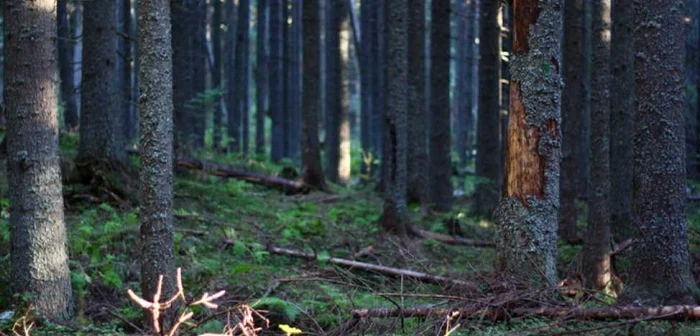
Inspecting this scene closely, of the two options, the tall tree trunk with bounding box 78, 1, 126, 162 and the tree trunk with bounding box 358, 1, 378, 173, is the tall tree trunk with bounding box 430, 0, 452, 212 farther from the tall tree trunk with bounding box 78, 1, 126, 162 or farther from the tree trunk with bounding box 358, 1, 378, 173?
the tree trunk with bounding box 358, 1, 378, 173

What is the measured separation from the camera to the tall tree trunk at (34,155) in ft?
25.5

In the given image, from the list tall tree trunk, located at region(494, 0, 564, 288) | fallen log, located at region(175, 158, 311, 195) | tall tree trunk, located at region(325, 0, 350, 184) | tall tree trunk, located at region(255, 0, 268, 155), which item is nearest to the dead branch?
tall tree trunk, located at region(494, 0, 564, 288)

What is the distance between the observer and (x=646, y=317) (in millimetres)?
5844

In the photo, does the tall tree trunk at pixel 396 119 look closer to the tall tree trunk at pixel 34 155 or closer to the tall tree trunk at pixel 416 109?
the tall tree trunk at pixel 416 109

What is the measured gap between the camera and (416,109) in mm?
16453

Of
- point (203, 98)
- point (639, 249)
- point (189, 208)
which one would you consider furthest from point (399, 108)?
point (203, 98)

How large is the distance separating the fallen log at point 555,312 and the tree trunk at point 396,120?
21.8 ft

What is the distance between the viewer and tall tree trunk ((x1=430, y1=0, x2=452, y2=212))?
18062mm

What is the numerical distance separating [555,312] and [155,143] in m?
3.83

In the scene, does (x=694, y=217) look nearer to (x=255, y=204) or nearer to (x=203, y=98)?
(x=255, y=204)

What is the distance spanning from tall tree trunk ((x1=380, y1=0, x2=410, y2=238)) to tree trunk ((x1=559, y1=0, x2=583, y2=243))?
2764mm

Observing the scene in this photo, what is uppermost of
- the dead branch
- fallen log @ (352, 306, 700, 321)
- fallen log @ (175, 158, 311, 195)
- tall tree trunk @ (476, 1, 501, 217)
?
tall tree trunk @ (476, 1, 501, 217)

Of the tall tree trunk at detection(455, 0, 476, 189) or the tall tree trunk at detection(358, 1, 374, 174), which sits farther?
the tall tree trunk at detection(455, 0, 476, 189)

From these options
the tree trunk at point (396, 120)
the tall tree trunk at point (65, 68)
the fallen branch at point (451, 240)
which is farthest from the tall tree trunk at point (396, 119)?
the tall tree trunk at point (65, 68)
